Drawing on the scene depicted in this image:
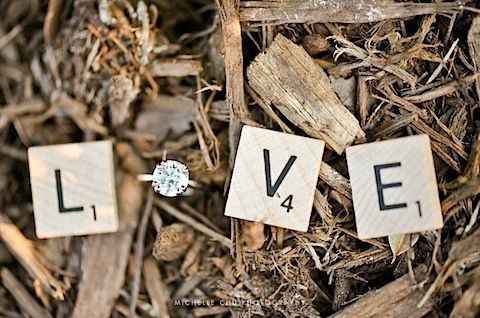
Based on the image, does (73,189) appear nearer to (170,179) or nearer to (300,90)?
(170,179)

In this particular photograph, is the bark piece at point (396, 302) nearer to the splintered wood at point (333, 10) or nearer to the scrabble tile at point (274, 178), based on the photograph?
the scrabble tile at point (274, 178)

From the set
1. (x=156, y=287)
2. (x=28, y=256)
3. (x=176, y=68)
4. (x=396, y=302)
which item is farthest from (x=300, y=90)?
(x=28, y=256)

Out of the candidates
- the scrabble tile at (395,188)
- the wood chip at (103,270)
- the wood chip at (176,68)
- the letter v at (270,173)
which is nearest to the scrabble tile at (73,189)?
the wood chip at (103,270)

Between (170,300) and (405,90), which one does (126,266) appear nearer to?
(170,300)

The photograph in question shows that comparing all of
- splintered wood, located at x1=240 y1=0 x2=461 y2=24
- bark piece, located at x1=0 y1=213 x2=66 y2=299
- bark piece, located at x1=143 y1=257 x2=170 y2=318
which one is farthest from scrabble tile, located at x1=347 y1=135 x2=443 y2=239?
bark piece, located at x1=0 y1=213 x2=66 y2=299

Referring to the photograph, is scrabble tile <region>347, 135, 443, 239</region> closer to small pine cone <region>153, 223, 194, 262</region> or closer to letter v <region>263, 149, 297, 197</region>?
letter v <region>263, 149, 297, 197</region>

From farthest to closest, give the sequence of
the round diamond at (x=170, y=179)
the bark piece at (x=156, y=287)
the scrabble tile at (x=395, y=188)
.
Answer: the bark piece at (x=156, y=287), the round diamond at (x=170, y=179), the scrabble tile at (x=395, y=188)

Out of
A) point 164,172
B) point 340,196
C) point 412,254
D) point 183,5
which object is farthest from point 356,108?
point 183,5
